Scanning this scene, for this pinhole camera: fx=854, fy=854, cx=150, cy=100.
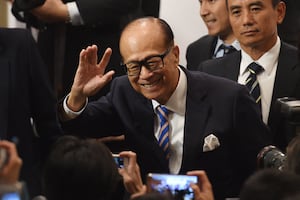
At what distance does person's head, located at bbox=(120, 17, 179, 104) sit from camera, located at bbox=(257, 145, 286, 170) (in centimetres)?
40

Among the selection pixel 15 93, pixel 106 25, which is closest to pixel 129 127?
pixel 15 93

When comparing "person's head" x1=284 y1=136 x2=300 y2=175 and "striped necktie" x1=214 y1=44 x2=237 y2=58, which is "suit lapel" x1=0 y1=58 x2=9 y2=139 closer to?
"person's head" x1=284 y1=136 x2=300 y2=175

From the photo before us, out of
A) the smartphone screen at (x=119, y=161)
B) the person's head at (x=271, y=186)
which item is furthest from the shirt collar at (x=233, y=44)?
the person's head at (x=271, y=186)

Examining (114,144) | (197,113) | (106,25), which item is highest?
(106,25)

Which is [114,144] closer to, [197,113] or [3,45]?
[197,113]

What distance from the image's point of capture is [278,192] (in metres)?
1.60

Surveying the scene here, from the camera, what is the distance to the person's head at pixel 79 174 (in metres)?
1.76

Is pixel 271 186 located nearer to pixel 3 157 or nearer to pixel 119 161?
pixel 3 157

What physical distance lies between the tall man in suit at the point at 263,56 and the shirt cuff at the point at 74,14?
47 cm

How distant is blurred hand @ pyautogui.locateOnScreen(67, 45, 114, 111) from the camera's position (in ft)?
8.18

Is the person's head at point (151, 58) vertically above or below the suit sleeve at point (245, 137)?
above

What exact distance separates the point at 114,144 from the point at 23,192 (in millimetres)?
1306

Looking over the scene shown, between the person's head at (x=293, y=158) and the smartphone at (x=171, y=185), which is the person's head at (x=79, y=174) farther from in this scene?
the person's head at (x=293, y=158)

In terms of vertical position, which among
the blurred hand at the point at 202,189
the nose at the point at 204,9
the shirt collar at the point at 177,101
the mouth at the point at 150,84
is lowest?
the blurred hand at the point at 202,189
